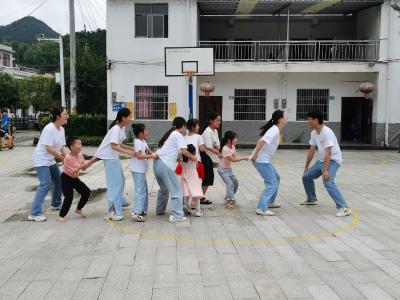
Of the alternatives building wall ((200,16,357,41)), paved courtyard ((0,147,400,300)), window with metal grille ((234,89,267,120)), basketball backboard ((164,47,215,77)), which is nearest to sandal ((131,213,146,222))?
paved courtyard ((0,147,400,300))

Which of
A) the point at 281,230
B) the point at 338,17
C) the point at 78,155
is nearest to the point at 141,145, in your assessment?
the point at 78,155

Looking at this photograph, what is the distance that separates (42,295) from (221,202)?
4720 mm

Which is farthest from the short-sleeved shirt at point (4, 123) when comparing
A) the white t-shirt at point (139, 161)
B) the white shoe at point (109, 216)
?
the white t-shirt at point (139, 161)

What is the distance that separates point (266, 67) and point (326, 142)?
13.9 metres

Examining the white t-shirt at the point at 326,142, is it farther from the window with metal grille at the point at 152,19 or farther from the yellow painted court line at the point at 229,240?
the window with metal grille at the point at 152,19

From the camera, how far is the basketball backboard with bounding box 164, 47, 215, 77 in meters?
16.4

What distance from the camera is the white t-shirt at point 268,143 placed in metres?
7.13

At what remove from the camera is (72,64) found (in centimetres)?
2173

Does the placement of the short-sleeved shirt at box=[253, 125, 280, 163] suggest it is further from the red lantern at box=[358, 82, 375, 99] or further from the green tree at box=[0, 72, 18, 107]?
the green tree at box=[0, 72, 18, 107]

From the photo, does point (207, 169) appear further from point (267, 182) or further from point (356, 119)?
point (356, 119)

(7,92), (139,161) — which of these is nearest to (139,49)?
(7,92)

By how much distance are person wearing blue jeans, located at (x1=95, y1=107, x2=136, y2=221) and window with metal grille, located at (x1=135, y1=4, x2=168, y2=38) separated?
14664 mm

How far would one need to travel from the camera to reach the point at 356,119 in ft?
77.4

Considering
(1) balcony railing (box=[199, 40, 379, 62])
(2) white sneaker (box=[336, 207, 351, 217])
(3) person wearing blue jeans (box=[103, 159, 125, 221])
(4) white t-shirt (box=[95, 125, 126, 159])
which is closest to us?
(4) white t-shirt (box=[95, 125, 126, 159])
